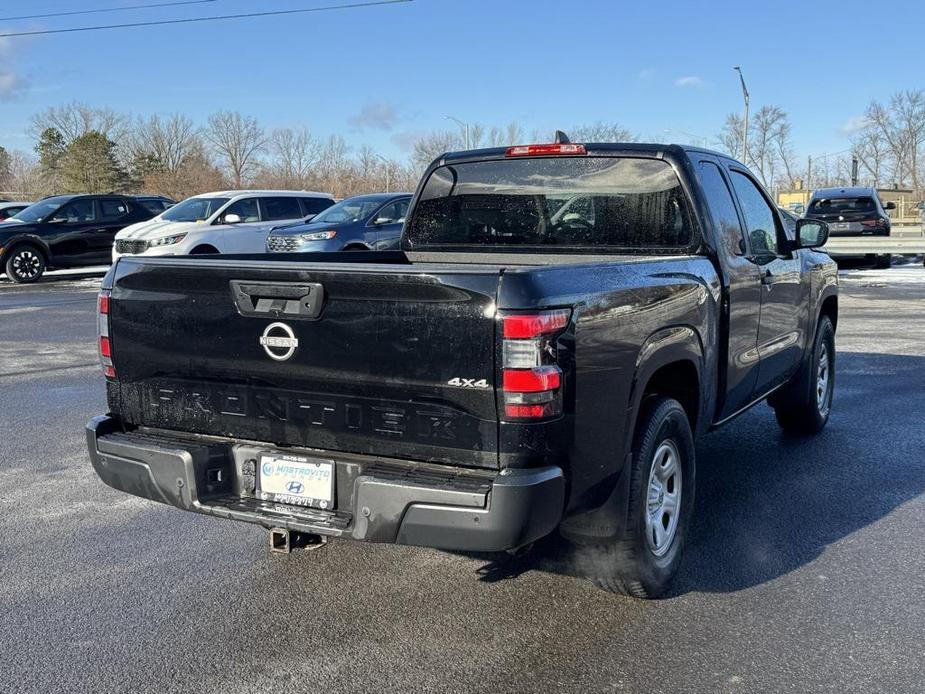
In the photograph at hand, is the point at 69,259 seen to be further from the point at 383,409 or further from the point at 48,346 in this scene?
the point at 383,409

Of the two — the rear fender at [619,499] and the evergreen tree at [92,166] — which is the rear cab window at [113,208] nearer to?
the rear fender at [619,499]

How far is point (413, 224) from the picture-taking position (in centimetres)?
541

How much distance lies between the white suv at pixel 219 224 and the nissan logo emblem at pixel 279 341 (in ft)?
48.1

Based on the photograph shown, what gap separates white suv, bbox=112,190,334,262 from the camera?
17.7 meters

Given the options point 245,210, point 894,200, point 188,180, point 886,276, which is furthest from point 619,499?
point 188,180

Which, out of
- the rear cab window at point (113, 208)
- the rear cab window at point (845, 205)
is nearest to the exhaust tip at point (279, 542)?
the rear cab window at point (113, 208)

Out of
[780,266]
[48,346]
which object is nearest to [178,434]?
[780,266]

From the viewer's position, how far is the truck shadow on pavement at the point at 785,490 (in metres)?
4.27

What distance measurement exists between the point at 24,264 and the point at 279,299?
1887cm

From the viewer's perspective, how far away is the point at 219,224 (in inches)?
717

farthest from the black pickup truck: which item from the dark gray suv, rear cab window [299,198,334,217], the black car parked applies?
the black car parked

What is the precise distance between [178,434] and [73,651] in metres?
0.88

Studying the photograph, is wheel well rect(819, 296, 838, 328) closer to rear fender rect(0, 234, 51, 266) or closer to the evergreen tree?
rear fender rect(0, 234, 51, 266)

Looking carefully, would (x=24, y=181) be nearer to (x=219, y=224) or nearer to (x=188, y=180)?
(x=188, y=180)
